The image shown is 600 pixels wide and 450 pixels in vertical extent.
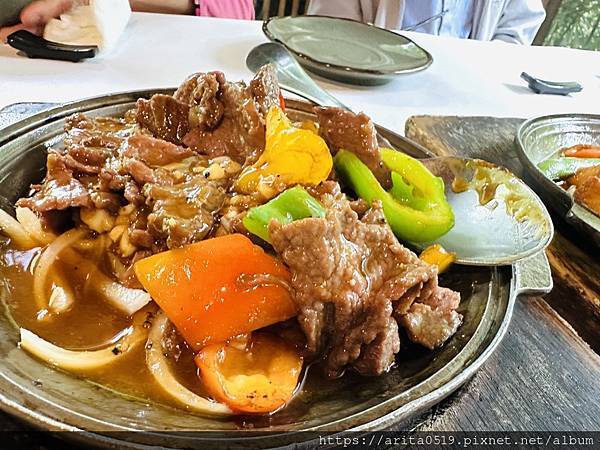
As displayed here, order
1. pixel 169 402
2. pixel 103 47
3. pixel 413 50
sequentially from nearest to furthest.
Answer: pixel 169 402 → pixel 103 47 → pixel 413 50

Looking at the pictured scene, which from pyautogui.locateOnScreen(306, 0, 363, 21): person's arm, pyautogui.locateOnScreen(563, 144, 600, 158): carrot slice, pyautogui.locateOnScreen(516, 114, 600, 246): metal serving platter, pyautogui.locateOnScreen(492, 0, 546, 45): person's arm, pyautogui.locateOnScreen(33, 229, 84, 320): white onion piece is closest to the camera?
pyautogui.locateOnScreen(33, 229, 84, 320): white onion piece

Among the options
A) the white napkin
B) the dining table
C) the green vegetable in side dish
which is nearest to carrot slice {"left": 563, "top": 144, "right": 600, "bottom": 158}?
the green vegetable in side dish

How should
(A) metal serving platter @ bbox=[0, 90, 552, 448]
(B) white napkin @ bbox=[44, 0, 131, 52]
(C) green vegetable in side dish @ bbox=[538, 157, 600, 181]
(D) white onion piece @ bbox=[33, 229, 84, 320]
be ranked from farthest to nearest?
(B) white napkin @ bbox=[44, 0, 131, 52]
(C) green vegetable in side dish @ bbox=[538, 157, 600, 181]
(D) white onion piece @ bbox=[33, 229, 84, 320]
(A) metal serving platter @ bbox=[0, 90, 552, 448]

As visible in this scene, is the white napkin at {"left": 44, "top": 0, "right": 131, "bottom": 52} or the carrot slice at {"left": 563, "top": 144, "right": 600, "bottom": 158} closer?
the carrot slice at {"left": 563, "top": 144, "right": 600, "bottom": 158}

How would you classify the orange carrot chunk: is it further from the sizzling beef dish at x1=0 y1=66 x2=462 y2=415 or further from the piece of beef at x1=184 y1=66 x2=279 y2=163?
the piece of beef at x1=184 y1=66 x2=279 y2=163

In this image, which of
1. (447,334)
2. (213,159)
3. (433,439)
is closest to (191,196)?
(213,159)

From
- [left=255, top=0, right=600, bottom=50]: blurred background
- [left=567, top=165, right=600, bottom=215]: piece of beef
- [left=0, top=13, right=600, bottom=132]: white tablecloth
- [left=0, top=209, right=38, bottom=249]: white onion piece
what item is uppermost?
[left=0, top=209, right=38, bottom=249]: white onion piece

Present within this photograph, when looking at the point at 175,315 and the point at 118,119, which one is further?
the point at 118,119

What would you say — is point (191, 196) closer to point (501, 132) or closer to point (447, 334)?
point (447, 334)
